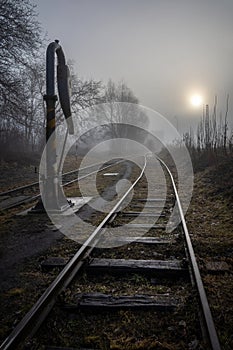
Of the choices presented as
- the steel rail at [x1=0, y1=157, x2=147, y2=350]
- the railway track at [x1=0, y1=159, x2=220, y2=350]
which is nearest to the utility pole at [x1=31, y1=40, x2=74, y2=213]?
the railway track at [x1=0, y1=159, x2=220, y2=350]

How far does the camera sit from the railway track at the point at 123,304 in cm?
270

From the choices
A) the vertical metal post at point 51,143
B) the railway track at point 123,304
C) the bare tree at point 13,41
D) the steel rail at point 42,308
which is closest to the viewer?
the steel rail at point 42,308

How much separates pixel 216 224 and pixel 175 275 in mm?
3176

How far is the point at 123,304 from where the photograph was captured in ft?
10.7

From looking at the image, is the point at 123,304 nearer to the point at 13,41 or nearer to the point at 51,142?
the point at 51,142

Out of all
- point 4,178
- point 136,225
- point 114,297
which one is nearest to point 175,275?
point 114,297

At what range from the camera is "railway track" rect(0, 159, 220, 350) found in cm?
270

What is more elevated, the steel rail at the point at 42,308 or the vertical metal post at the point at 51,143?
the vertical metal post at the point at 51,143

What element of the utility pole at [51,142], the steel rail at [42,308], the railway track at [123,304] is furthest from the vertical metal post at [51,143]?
the steel rail at [42,308]

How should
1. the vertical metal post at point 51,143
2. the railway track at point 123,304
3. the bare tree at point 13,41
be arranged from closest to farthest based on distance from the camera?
the railway track at point 123,304, the vertical metal post at point 51,143, the bare tree at point 13,41

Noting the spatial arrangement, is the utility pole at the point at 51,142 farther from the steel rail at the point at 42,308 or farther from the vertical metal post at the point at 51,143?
the steel rail at the point at 42,308

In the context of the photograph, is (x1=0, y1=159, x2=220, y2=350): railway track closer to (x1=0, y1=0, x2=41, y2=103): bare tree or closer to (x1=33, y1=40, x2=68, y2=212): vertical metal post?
(x1=33, y1=40, x2=68, y2=212): vertical metal post

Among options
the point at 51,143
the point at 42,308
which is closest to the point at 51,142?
the point at 51,143

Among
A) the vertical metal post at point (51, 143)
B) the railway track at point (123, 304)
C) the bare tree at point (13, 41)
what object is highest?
the bare tree at point (13, 41)
